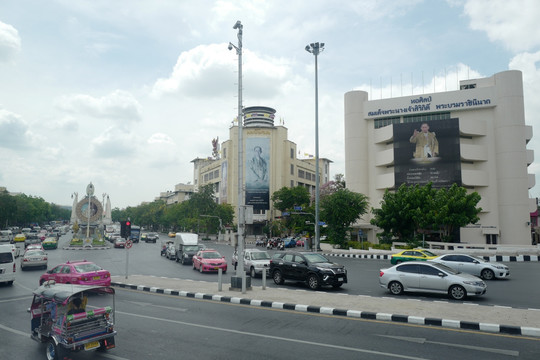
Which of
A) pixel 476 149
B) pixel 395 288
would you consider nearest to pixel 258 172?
pixel 476 149

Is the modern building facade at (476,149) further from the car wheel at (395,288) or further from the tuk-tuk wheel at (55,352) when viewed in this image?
the tuk-tuk wheel at (55,352)

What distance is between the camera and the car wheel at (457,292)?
47.4 feet

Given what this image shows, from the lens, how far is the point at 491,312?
11.6 meters

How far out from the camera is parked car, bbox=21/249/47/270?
91.4ft

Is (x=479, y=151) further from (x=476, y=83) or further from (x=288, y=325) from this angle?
(x=288, y=325)

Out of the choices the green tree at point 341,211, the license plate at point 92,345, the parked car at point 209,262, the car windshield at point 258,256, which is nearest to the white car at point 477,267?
the car windshield at point 258,256

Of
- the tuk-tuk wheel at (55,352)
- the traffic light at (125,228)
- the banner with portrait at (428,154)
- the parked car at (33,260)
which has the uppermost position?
the banner with portrait at (428,154)

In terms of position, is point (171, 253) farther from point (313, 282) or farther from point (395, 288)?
point (395, 288)

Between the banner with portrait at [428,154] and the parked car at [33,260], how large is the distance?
46161 mm

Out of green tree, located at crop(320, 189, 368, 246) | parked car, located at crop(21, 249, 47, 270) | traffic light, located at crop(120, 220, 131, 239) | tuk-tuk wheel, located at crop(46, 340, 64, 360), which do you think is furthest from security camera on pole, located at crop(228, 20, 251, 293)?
green tree, located at crop(320, 189, 368, 246)

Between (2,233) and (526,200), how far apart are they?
8533 centimetres

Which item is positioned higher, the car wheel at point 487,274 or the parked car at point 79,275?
the parked car at point 79,275

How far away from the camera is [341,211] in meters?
46.6

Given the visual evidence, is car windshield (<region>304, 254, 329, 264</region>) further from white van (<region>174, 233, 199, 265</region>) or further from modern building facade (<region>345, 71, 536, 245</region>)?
modern building facade (<region>345, 71, 536, 245</region>)
